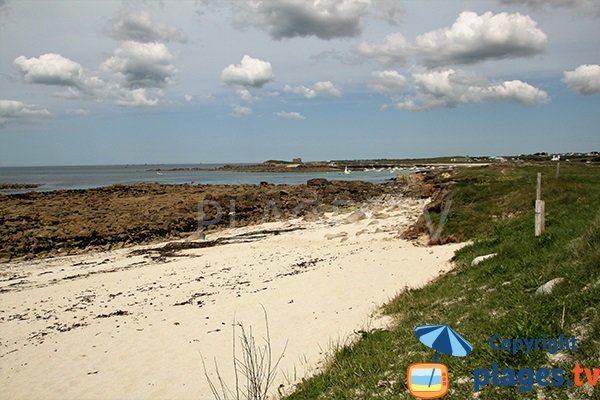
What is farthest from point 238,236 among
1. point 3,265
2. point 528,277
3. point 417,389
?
point 417,389

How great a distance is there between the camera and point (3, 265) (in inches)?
907

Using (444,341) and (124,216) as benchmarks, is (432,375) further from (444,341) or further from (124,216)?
(124,216)

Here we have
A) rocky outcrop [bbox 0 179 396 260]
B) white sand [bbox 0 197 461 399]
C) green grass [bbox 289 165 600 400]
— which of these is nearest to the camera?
green grass [bbox 289 165 600 400]

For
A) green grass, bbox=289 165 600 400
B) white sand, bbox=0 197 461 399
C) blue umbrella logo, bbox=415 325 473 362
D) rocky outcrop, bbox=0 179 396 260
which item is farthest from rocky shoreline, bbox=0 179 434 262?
blue umbrella logo, bbox=415 325 473 362

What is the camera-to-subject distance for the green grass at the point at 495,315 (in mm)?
5180

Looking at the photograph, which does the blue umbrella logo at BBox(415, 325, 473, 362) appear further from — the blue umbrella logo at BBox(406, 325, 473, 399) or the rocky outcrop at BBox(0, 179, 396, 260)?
the rocky outcrop at BBox(0, 179, 396, 260)

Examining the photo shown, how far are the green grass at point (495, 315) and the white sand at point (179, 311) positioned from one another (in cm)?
122

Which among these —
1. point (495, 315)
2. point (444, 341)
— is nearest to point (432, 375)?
point (444, 341)

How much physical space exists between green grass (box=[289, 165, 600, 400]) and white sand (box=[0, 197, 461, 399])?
3.99 feet

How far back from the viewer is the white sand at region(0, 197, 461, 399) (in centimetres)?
880

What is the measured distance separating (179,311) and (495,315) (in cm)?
890

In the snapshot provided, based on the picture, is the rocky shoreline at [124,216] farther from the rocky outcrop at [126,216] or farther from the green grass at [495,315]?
the green grass at [495,315]

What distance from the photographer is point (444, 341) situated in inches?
153

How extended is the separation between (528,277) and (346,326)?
392cm
